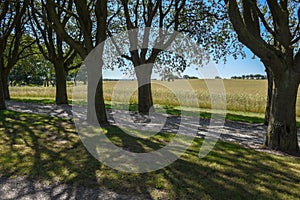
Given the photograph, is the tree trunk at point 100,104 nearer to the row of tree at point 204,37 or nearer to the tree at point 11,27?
the row of tree at point 204,37

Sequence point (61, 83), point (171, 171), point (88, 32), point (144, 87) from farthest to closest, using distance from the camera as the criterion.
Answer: point (61, 83)
point (144, 87)
point (88, 32)
point (171, 171)

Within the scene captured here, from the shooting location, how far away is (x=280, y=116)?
18.0 feet

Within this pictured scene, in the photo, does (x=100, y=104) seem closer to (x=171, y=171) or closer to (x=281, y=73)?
(x=171, y=171)

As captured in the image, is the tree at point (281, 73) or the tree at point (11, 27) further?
the tree at point (11, 27)

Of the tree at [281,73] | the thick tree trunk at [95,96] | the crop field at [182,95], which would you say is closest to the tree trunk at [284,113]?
the tree at [281,73]

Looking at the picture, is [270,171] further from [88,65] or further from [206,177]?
[88,65]

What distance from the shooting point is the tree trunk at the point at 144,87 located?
37.8 ft

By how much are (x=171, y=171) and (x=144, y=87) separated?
780cm

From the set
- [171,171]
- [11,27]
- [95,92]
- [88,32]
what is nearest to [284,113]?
[171,171]

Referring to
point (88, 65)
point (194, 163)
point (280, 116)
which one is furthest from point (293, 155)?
point (88, 65)

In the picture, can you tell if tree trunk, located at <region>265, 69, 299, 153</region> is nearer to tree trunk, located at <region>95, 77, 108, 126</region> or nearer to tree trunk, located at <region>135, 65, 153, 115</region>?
tree trunk, located at <region>95, 77, 108, 126</region>

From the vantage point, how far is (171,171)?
159 inches

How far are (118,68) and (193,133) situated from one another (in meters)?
8.63

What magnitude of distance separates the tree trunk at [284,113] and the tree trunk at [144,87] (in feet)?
22.3
